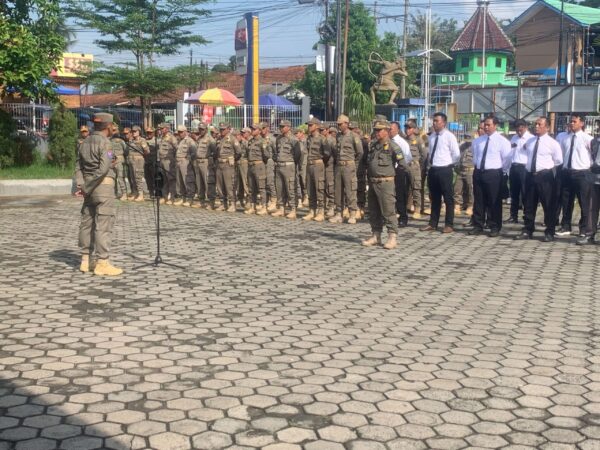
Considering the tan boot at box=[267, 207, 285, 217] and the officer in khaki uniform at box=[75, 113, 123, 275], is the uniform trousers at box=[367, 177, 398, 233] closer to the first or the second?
the officer in khaki uniform at box=[75, 113, 123, 275]

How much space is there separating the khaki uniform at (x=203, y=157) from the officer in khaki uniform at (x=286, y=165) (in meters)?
1.92

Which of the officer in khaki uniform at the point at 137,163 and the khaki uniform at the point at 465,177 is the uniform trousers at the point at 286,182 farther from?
the officer in khaki uniform at the point at 137,163

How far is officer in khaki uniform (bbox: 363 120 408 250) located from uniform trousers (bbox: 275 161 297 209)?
12.5 ft

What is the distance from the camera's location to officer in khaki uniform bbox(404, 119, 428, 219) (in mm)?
14477

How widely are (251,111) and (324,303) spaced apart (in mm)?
17798

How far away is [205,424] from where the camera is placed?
4.11m

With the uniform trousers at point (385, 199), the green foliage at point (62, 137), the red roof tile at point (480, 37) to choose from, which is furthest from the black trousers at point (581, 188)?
the red roof tile at point (480, 37)

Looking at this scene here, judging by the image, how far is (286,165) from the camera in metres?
14.3

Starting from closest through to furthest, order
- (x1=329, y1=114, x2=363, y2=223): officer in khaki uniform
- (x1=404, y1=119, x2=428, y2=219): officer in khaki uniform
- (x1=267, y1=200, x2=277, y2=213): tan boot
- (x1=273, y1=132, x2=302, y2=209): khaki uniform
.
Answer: (x1=329, y1=114, x2=363, y2=223): officer in khaki uniform
(x1=273, y1=132, x2=302, y2=209): khaki uniform
(x1=404, y1=119, x2=428, y2=219): officer in khaki uniform
(x1=267, y1=200, x2=277, y2=213): tan boot

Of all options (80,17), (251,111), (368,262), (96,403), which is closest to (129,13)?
(80,17)

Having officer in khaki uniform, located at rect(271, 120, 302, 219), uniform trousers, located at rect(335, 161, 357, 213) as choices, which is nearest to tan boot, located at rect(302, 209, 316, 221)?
officer in khaki uniform, located at rect(271, 120, 302, 219)

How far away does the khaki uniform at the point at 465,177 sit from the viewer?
15172 millimetres

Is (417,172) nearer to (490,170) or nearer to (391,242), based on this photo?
(490,170)

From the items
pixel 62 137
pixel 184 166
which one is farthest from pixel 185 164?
pixel 62 137
